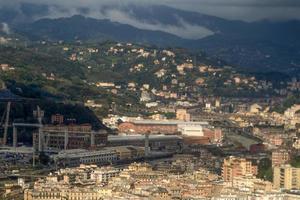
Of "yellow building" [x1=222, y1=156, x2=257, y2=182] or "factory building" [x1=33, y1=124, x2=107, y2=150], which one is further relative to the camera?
"factory building" [x1=33, y1=124, x2=107, y2=150]

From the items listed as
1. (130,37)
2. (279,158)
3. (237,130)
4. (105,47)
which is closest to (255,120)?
(237,130)

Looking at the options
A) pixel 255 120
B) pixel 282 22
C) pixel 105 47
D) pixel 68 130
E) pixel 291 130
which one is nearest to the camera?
pixel 68 130

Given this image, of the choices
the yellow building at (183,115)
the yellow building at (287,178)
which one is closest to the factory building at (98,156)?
the yellow building at (287,178)

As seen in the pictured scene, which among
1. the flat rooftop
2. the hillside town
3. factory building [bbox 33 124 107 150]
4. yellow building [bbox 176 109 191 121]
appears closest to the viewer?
the hillside town

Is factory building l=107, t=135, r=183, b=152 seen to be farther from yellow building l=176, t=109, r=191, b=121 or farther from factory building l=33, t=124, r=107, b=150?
yellow building l=176, t=109, r=191, b=121

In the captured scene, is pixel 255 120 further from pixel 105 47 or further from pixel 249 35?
pixel 249 35

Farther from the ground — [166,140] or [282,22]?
[282,22]

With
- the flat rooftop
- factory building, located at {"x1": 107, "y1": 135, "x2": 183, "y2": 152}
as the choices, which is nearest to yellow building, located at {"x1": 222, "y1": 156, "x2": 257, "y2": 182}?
factory building, located at {"x1": 107, "y1": 135, "x2": 183, "y2": 152}

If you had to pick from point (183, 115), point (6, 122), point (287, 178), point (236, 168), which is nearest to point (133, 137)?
point (6, 122)
